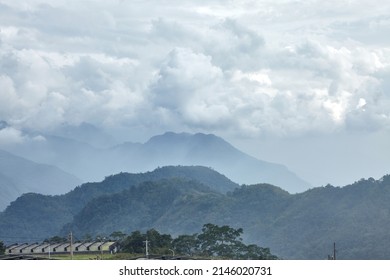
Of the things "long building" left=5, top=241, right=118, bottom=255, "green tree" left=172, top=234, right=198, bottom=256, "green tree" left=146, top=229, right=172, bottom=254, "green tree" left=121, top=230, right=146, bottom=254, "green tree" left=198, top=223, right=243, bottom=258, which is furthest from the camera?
"green tree" left=198, top=223, right=243, bottom=258

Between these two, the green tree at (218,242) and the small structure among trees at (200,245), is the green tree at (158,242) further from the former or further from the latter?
the green tree at (218,242)

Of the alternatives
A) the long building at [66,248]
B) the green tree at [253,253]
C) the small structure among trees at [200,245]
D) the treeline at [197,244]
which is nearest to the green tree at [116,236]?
the treeline at [197,244]

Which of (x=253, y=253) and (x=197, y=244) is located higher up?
(x=197, y=244)

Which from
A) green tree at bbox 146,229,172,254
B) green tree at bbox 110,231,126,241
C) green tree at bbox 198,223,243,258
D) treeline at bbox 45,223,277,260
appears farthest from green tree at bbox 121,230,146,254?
green tree at bbox 198,223,243,258

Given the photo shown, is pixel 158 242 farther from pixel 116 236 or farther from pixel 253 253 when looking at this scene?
pixel 253 253

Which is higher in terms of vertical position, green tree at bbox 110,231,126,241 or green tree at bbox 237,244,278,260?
green tree at bbox 110,231,126,241

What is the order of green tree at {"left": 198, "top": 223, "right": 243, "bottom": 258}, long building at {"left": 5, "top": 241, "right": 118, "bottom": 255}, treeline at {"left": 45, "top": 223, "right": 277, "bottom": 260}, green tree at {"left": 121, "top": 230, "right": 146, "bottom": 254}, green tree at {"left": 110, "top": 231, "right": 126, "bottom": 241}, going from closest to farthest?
green tree at {"left": 121, "top": 230, "right": 146, "bottom": 254} < treeline at {"left": 45, "top": 223, "right": 277, "bottom": 260} < long building at {"left": 5, "top": 241, "right": 118, "bottom": 255} < green tree at {"left": 198, "top": 223, "right": 243, "bottom": 258} < green tree at {"left": 110, "top": 231, "right": 126, "bottom": 241}

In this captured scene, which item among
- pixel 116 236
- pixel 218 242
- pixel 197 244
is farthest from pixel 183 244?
pixel 218 242

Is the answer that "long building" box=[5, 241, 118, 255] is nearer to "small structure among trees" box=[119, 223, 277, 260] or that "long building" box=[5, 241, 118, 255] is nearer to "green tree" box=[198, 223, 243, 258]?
"small structure among trees" box=[119, 223, 277, 260]

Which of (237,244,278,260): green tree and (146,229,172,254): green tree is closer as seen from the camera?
(146,229,172,254): green tree

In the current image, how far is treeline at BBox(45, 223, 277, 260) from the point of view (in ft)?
240

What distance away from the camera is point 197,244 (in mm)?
82438
